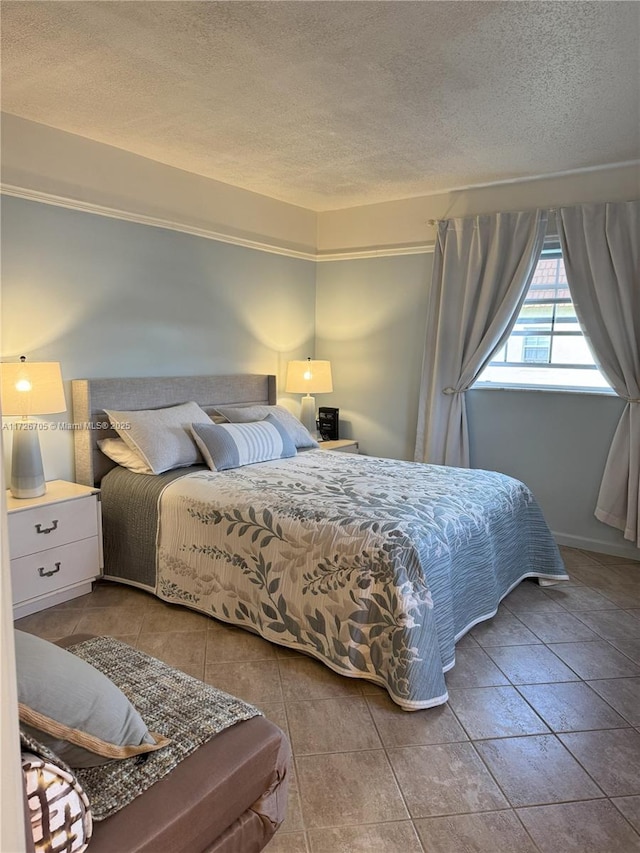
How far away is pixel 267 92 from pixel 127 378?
6.22ft

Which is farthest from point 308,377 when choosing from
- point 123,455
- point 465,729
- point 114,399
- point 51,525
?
point 465,729

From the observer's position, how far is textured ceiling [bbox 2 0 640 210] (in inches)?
Result: 81.7

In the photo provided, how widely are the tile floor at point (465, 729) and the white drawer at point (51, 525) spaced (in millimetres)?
375

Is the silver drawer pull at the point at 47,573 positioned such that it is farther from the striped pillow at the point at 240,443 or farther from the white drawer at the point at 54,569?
the striped pillow at the point at 240,443

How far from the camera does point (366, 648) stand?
2.43 meters

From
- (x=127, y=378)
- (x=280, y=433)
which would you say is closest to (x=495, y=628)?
(x=280, y=433)

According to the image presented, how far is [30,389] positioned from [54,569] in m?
0.95

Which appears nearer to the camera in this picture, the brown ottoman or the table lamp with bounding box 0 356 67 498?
the brown ottoman

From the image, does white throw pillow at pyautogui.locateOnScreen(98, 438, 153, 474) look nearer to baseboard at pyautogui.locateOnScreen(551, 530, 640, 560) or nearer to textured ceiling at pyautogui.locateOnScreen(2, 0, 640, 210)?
textured ceiling at pyautogui.locateOnScreen(2, 0, 640, 210)

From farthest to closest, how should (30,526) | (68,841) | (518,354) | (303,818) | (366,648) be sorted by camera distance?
(518,354)
(30,526)
(366,648)
(303,818)
(68,841)

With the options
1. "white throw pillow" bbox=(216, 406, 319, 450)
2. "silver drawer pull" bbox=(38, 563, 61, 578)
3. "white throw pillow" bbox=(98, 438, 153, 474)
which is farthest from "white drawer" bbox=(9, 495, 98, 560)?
"white throw pillow" bbox=(216, 406, 319, 450)

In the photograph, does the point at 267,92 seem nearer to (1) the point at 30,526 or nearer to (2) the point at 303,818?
→ (1) the point at 30,526

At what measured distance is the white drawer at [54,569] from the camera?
2904 mm

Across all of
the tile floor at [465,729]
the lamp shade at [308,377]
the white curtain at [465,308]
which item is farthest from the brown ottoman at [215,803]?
the lamp shade at [308,377]
